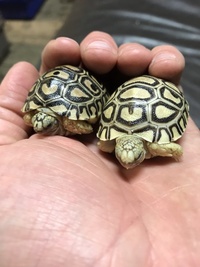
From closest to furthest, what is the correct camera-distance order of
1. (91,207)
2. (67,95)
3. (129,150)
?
(91,207), (129,150), (67,95)

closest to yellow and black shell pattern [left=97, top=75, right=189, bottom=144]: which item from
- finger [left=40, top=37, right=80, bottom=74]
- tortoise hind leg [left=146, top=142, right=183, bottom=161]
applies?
tortoise hind leg [left=146, top=142, right=183, bottom=161]

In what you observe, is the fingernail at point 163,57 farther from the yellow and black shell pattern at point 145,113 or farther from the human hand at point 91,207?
the human hand at point 91,207

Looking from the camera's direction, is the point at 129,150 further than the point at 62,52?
No

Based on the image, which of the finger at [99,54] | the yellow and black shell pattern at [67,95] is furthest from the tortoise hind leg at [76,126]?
the finger at [99,54]

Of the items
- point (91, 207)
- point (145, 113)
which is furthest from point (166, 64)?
point (91, 207)

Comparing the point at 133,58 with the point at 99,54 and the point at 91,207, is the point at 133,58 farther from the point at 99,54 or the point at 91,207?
the point at 91,207

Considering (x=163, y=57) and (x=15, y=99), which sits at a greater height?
(x=163, y=57)

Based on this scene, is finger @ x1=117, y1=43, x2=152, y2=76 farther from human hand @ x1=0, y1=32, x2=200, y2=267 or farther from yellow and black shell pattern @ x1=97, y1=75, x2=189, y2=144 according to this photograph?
human hand @ x1=0, y1=32, x2=200, y2=267

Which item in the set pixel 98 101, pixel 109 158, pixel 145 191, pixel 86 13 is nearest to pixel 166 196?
pixel 145 191
